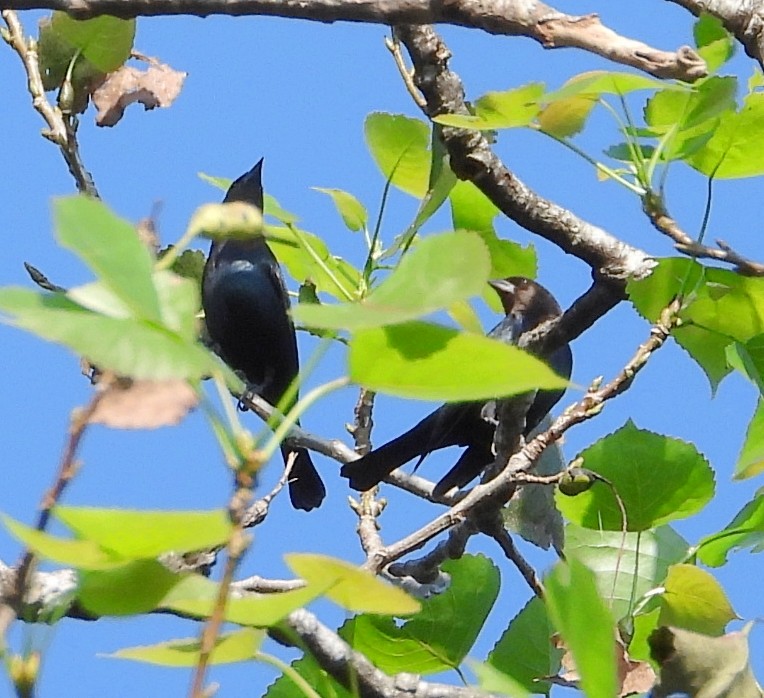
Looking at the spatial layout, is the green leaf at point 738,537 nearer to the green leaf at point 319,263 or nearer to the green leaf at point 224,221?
the green leaf at point 319,263

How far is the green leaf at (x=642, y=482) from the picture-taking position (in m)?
1.08

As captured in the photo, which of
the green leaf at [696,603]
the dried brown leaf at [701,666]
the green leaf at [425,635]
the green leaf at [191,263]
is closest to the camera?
the dried brown leaf at [701,666]

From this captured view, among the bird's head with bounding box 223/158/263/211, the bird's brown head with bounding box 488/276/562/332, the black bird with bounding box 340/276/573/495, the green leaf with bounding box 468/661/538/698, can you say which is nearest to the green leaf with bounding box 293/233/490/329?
the green leaf with bounding box 468/661/538/698

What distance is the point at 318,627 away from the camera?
3.31ft

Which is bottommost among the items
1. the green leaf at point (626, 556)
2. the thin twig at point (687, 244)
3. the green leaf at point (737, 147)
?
the green leaf at point (626, 556)

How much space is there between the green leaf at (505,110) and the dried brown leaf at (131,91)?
2.38 ft

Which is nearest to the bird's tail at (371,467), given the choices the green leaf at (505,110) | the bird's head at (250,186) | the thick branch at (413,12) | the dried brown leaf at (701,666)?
the thick branch at (413,12)

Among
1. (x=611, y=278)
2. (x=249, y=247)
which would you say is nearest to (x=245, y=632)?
(x=611, y=278)

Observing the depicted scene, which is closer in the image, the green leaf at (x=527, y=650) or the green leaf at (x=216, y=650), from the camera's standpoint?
the green leaf at (x=216, y=650)

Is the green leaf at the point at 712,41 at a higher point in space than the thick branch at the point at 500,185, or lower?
higher

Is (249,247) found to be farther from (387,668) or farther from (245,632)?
(245,632)

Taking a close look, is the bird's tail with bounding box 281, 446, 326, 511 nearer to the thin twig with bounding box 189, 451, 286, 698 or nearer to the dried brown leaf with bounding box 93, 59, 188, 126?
the dried brown leaf with bounding box 93, 59, 188, 126

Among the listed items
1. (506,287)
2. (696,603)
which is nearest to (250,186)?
(506,287)

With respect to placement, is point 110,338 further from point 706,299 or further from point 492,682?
point 706,299
